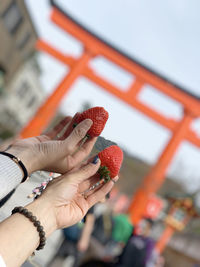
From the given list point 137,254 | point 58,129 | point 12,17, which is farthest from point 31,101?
point 58,129

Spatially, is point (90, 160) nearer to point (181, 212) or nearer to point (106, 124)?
point (106, 124)

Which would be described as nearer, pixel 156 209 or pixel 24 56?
pixel 156 209

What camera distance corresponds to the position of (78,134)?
0.84 meters

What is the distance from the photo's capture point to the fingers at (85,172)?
2.76ft

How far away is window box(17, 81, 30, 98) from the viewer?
77.7 ft

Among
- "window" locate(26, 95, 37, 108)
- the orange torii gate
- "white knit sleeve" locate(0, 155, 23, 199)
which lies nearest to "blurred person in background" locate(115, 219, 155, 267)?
"white knit sleeve" locate(0, 155, 23, 199)

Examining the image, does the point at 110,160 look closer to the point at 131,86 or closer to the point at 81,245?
the point at 81,245

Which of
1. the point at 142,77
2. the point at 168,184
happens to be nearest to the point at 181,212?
the point at 142,77

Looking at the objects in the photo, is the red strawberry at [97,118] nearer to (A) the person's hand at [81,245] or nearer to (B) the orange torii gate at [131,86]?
(A) the person's hand at [81,245]

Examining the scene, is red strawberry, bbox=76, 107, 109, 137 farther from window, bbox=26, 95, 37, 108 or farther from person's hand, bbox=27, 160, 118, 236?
window, bbox=26, 95, 37, 108

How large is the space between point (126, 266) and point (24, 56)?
1092 cm

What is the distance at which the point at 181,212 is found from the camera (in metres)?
6.56

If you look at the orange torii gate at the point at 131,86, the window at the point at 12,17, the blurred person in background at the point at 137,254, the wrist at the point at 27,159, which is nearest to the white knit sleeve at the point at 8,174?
the wrist at the point at 27,159

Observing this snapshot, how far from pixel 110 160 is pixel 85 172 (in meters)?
0.10
